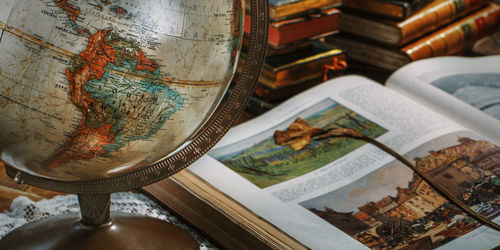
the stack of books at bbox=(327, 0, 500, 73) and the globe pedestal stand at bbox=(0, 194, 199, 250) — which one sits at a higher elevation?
the stack of books at bbox=(327, 0, 500, 73)

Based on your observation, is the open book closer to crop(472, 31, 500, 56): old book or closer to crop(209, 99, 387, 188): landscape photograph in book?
crop(209, 99, 387, 188): landscape photograph in book

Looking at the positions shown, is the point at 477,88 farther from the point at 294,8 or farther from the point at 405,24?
the point at 294,8

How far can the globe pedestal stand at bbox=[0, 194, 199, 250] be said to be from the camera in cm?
→ 87

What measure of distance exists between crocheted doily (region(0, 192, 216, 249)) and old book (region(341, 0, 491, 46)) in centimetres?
97

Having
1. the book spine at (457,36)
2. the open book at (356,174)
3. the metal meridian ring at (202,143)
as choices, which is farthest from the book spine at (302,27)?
→ the metal meridian ring at (202,143)

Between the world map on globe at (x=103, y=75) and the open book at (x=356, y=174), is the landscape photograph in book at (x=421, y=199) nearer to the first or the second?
the open book at (x=356, y=174)

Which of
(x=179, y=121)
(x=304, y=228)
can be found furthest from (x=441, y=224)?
(x=179, y=121)

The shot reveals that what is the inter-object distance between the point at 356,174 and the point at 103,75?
22.6 inches

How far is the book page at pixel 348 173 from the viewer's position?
96cm

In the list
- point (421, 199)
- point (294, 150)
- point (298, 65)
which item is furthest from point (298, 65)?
point (421, 199)

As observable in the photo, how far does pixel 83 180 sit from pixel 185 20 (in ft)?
Answer: 0.95

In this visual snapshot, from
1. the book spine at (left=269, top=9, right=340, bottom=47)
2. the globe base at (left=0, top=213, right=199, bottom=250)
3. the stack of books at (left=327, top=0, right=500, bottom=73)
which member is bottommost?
the globe base at (left=0, top=213, right=199, bottom=250)

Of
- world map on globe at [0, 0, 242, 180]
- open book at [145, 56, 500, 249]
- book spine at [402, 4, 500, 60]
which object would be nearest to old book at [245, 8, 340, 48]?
open book at [145, 56, 500, 249]

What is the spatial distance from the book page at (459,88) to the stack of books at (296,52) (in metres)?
0.20
